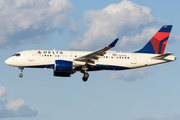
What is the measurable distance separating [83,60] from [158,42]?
1437 cm

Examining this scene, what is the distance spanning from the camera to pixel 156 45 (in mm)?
53469

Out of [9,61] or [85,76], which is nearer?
[9,61]

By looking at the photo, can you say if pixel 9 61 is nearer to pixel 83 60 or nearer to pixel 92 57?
pixel 83 60

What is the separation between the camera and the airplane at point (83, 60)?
151ft

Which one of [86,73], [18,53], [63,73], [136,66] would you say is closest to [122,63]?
[136,66]

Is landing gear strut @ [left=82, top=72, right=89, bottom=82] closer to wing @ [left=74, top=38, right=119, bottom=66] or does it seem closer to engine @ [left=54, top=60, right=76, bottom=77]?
wing @ [left=74, top=38, right=119, bottom=66]

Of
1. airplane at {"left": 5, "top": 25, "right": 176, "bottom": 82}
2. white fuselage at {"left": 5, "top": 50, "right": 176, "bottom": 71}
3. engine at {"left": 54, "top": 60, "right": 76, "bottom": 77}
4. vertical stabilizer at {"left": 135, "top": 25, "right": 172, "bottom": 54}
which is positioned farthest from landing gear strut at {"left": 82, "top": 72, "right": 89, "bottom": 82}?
vertical stabilizer at {"left": 135, "top": 25, "right": 172, "bottom": 54}

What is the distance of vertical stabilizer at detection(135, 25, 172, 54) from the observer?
5297 cm

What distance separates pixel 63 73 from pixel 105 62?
6.86 m

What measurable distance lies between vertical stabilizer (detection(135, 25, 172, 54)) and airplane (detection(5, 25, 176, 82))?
407 mm

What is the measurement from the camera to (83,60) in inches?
1843

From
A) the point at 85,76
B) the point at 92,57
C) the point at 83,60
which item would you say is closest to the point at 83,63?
the point at 83,60

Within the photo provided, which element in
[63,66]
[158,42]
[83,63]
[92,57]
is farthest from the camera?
[158,42]

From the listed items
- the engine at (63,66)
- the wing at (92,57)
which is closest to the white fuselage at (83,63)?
the wing at (92,57)
